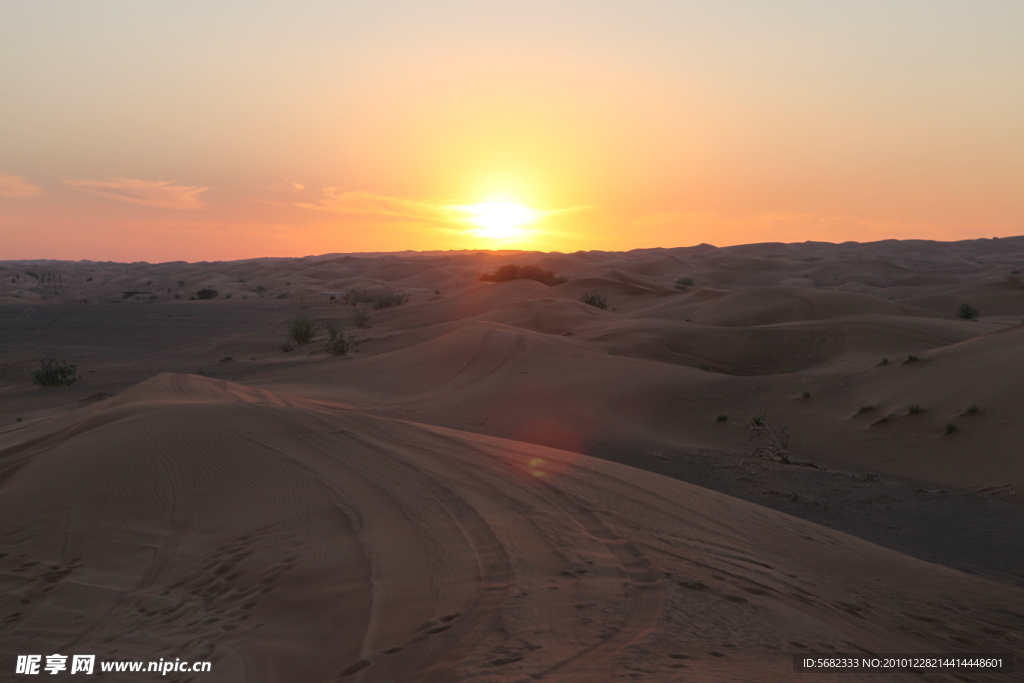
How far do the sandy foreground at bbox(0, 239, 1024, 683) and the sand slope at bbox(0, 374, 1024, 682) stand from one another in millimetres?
26

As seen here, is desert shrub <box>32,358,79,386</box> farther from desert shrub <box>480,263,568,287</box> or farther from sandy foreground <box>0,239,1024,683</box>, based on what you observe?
desert shrub <box>480,263,568,287</box>

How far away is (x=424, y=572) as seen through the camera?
4656 mm

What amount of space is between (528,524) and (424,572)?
1.32 meters

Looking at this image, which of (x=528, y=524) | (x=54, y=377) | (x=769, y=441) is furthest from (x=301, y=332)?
(x=528, y=524)

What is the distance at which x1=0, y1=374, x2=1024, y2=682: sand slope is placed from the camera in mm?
3736

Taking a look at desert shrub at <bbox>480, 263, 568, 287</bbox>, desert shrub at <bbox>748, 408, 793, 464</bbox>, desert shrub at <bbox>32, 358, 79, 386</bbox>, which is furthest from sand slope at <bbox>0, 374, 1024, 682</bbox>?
desert shrub at <bbox>480, 263, 568, 287</bbox>

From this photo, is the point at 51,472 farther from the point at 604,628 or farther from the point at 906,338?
the point at 906,338

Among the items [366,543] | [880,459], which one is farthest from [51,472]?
[880,459]

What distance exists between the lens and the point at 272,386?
700 inches

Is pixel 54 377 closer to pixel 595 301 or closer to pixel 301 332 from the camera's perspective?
pixel 301 332

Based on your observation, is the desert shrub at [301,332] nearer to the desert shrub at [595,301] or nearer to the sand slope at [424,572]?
the desert shrub at [595,301]

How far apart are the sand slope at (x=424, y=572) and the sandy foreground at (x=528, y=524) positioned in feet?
0.09

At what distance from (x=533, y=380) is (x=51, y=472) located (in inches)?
434

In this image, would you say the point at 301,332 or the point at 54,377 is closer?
the point at 54,377
